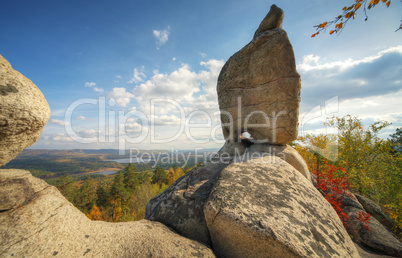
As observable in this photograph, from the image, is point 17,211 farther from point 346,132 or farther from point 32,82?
point 346,132

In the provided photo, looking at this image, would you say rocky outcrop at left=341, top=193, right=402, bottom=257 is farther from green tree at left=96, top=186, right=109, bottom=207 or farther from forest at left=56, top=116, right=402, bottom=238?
green tree at left=96, top=186, right=109, bottom=207

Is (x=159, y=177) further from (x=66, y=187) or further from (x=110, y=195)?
(x=66, y=187)

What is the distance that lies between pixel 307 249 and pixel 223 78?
305 inches

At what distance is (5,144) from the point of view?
9.36ft

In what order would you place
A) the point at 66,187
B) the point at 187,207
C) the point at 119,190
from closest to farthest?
the point at 187,207 → the point at 66,187 → the point at 119,190

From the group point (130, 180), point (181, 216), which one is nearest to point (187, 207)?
point (181, 216)

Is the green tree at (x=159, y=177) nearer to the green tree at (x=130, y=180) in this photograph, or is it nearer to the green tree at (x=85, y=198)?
the green tree at (x=130, y=180)

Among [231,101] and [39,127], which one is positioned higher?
[231,101]

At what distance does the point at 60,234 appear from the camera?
2.71 m

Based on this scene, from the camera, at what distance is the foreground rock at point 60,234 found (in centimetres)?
241

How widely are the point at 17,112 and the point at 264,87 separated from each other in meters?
8.11

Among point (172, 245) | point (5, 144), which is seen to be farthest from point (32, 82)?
point (172, 245)

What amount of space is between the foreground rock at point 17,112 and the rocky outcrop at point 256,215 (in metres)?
3.70

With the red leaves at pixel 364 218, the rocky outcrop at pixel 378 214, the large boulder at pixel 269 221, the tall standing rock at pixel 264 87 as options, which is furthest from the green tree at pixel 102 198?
the rocky outcrop at pixel 378 214
